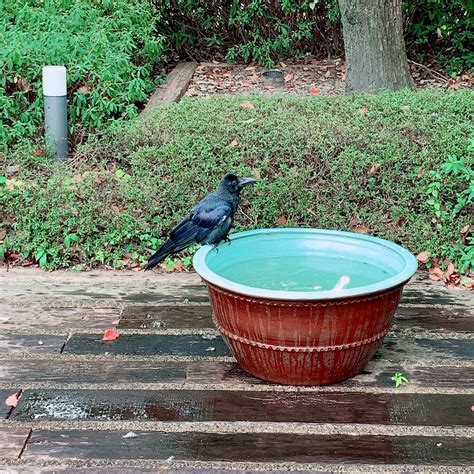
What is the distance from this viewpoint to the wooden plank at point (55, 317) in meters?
4.07

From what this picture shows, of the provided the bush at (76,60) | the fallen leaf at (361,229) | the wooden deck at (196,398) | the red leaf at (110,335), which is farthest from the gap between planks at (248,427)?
the bush at (76,60)

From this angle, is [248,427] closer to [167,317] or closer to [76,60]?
[167,317]

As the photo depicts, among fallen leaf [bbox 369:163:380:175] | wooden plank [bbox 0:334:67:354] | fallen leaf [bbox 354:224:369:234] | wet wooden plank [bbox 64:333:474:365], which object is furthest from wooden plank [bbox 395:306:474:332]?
wooden plank [bbox 0:334:67:354]

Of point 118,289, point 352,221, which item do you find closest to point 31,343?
point 118,289

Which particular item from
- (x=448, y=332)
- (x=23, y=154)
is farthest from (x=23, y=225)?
(x=448, y=332)

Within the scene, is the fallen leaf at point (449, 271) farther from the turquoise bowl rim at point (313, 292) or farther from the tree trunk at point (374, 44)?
the tree trunk at point (374, 44)

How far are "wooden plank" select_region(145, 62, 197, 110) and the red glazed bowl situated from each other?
3.18m

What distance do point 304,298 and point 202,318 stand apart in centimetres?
118

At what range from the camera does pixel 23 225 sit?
5016 mm

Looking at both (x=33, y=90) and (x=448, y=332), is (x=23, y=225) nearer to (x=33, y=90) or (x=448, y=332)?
(x=33, y=90)

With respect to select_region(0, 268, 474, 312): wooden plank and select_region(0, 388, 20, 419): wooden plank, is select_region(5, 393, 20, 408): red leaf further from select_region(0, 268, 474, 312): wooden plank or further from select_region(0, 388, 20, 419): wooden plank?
select_region(0, 268, 474, 312): wooden plank

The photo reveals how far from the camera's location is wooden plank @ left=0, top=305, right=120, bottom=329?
4.07 meters

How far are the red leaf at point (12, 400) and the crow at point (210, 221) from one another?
93 centimetres

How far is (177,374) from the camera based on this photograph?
3.55 metres
